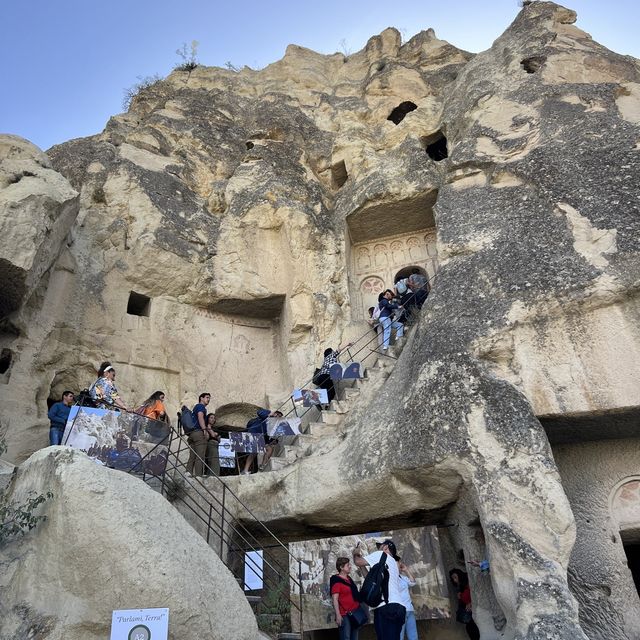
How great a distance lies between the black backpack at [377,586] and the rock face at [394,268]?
1247 millimetres

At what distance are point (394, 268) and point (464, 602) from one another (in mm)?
7490

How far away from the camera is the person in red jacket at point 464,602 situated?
6.80m

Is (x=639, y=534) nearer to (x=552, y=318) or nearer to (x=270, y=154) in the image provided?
(x=552, y=318)

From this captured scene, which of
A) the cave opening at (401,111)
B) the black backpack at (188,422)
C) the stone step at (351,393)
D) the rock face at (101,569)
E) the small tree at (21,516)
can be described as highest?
the cave opening at (401,111)

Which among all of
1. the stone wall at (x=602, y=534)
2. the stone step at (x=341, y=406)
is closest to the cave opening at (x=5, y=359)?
the stone step at (x=341, y=406)

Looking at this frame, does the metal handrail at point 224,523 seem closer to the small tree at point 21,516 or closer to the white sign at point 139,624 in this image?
the small tree at point 21,516

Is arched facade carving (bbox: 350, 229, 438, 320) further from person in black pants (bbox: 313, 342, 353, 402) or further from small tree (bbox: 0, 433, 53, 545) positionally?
small tree (bbox: 0, 433, 53, 545)

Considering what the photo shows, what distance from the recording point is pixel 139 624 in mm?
3828

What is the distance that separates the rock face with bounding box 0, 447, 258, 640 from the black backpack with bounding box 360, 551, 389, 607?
3.78ft

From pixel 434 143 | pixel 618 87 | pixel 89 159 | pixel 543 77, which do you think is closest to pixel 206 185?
pixel 89 159

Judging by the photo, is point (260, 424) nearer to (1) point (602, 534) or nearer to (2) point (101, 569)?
(2) point (101, 569)

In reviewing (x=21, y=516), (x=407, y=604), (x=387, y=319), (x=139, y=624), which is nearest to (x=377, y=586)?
(x=407, y=604)

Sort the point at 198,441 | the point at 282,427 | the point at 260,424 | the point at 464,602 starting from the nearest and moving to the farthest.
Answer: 1. the point at 464,602
2. the point at 198,441
3. the point at 282,427
4. the point at 260,424

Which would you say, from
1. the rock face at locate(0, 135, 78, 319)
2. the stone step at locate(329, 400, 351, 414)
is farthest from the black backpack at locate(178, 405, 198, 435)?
the rock face at locate(0, 135, 78, 319)
